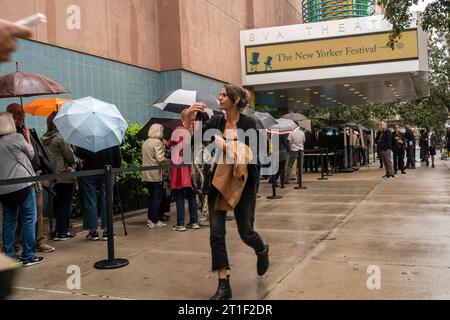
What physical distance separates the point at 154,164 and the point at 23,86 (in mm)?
2353

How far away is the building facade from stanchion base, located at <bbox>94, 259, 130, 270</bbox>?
3961 mm

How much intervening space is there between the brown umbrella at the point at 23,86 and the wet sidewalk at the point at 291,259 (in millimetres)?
2128

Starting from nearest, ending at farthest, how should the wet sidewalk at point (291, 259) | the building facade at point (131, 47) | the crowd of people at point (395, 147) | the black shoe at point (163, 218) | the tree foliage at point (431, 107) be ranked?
the wet sidewalk at point (291, 259), the black shoe at point (163, 218), the building facade at point (131, 47), the crowd of people at point (395, 147), the tree foliage at point (431, 107)

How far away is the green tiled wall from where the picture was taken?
8734 millimetres

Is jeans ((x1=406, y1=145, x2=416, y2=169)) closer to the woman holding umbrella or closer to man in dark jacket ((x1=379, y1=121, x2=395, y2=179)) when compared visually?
man in dark jacket ((x1=379, y1=121, x2=395, y2=179))

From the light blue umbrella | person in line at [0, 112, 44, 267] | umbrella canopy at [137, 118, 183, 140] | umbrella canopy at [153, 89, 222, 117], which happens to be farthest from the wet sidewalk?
umbrella canopy at [153, 89, 222, 117]

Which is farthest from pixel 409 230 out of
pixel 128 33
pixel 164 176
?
pixel 128 33

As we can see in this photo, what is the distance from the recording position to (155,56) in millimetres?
12688

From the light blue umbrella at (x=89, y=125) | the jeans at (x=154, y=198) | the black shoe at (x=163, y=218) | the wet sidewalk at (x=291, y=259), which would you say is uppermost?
the light blue umbrella at (x=89, y=125)

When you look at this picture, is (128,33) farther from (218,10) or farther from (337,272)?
(337,272)

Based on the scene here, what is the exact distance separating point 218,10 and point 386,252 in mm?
11269

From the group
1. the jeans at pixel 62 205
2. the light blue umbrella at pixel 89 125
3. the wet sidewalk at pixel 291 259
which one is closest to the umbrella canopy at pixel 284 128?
the wet sidewalk at pixel 291 259

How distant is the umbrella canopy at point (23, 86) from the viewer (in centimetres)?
619

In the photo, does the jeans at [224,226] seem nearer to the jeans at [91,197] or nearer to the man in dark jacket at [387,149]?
the jeans at [91,197]
